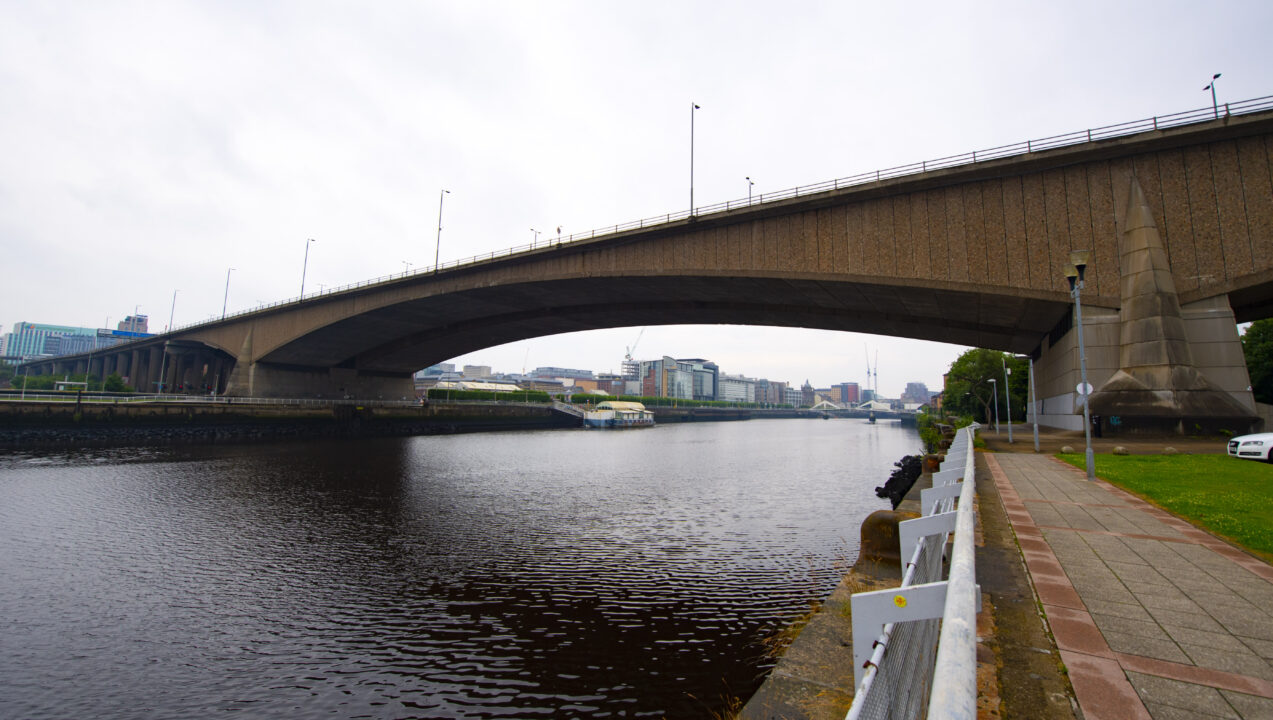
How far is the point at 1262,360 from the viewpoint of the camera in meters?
43.8

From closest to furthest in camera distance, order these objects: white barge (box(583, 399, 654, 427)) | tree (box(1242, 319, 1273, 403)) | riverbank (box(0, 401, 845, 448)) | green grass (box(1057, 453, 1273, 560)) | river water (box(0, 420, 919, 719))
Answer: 1. river water (box(0, 420, 919, 719))
2. green grass (box(1057, 453, 1273, 560))
3. riverbank (box(0, 401, 845, 448))
4. tree (box(1242, 319, 1273, 403))
5. white barge (box(583, 399, 654, 427))

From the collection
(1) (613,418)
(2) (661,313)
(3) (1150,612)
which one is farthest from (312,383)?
(3) (1150,612)

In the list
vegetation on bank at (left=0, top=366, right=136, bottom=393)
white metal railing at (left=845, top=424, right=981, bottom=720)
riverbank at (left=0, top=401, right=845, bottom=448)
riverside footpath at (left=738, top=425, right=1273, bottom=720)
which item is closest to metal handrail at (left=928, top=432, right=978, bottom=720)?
white metal railing at (left=845, top=424, right=981, bottom=720)

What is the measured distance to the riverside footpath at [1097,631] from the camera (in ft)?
12.9

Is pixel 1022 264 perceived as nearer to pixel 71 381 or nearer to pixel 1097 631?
pixel 1097 631

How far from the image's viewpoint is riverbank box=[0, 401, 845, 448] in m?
39.6

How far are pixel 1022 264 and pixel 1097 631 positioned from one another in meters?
30.3

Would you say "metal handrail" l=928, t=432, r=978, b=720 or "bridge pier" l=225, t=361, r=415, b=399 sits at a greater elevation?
"bridge pier" l=225, t=361, r=415, b=399

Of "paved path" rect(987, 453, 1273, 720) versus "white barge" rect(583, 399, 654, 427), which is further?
"white barge" rect(583, 399, 654, 427)

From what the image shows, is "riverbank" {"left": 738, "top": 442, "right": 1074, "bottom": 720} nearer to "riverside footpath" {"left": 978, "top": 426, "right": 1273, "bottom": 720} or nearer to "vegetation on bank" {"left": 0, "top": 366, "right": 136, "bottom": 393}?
"riverside footpath" {"left": 978, "top": 426, "right": 1273, "bottom": 720}

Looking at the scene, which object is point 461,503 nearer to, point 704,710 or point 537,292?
point 704,710

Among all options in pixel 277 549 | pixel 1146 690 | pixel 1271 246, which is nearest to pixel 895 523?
pixel 1146 690

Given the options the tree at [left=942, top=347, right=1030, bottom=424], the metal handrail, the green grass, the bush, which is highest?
the tree at [left=942, top=347, right=1030, bottom=424]

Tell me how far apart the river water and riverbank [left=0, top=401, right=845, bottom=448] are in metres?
20.5
